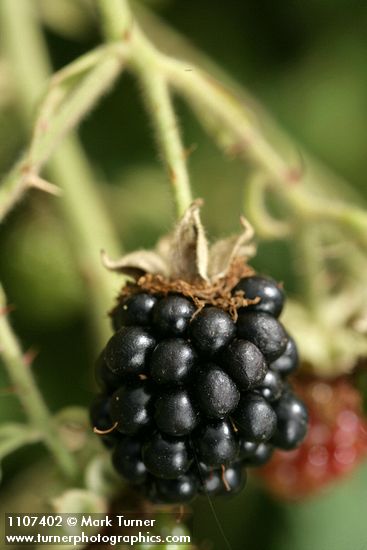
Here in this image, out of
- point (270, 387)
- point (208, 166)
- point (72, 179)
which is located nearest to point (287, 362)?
point (270, 387)

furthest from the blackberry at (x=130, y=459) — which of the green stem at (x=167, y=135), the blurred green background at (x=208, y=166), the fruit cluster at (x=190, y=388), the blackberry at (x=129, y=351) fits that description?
the blurred green background at (x=208, y=166)

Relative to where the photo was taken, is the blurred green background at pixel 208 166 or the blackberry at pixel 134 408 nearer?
the blackberry at pixel 134 408

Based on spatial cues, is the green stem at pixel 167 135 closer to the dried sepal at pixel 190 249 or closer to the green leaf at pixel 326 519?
the dried sepal at pixel 190 249

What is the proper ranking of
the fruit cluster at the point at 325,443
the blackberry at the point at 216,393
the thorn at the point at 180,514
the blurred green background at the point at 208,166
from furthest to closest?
the blurred green background at the point at 208,166, the fruit cluster at the point at 325,443, the thorn at the point at 180,514, the blackberry at the point at 216,393

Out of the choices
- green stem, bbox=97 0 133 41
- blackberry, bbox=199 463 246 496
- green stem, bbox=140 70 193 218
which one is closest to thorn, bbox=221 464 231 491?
blackberry, bbox=199 463 246 496

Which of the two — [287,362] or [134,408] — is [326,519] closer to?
[287,362]

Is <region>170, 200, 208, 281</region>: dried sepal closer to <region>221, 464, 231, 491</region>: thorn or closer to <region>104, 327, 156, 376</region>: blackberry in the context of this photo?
<region>104, 327, 156, 376</region>: blackberry
